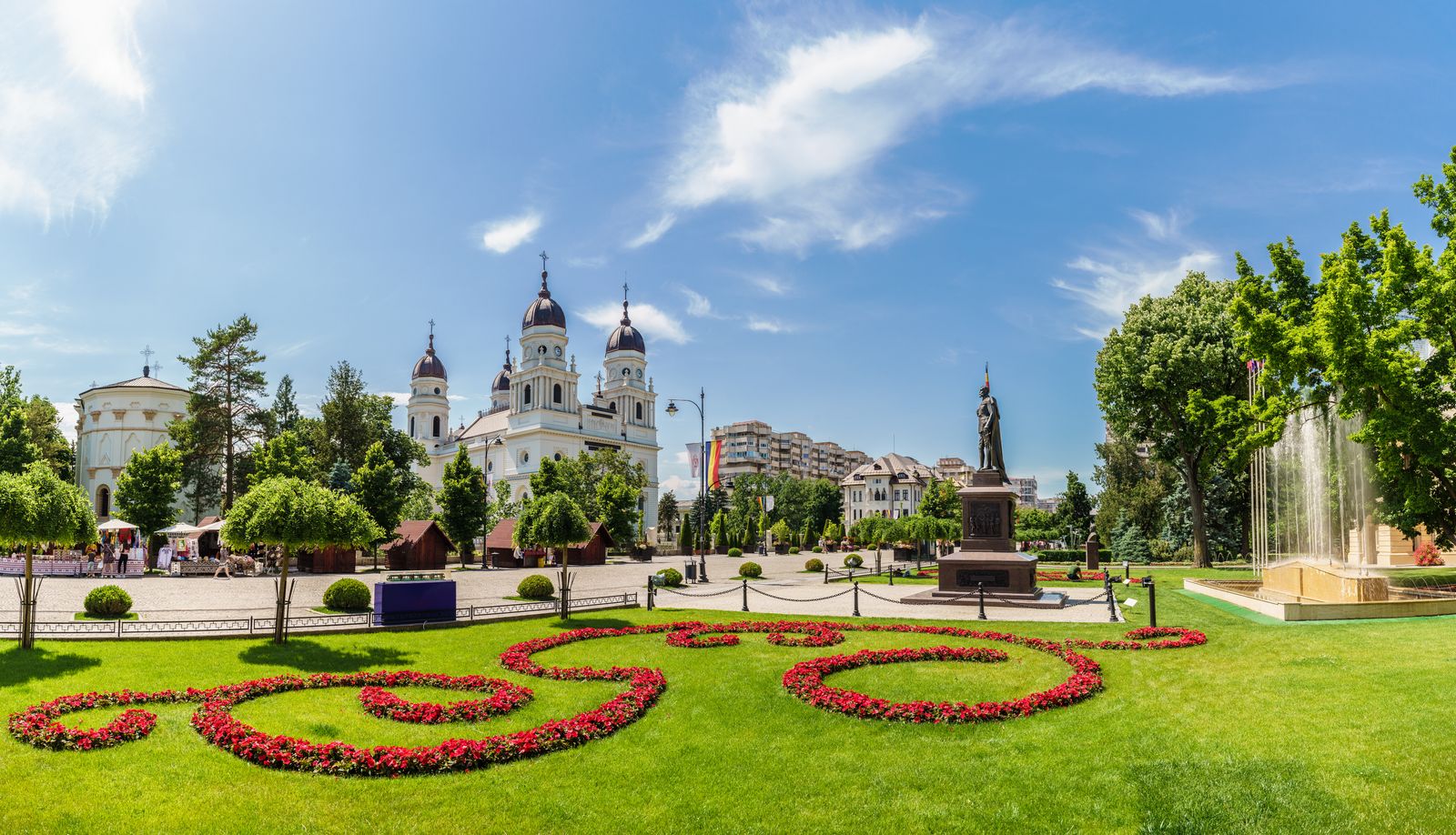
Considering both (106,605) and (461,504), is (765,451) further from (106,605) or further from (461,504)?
(106,605)

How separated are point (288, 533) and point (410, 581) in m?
3.73

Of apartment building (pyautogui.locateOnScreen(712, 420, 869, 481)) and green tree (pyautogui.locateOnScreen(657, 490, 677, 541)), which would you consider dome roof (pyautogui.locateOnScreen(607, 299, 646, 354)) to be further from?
apartment building (pyautogui.locateOnScreen(712, 420, 869, 481))

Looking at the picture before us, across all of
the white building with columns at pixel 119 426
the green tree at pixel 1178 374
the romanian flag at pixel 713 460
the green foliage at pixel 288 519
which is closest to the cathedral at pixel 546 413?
the white building with columns at pixel 119 426

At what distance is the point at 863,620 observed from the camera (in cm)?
2062

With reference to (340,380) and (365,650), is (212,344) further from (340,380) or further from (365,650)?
(365,650)

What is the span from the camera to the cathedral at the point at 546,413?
9712 cm

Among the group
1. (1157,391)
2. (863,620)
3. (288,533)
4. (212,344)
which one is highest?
(212,344)

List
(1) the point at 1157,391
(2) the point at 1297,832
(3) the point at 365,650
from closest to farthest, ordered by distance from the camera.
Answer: (2) the point at 1297,832 → (3) the point at 365,650 → (1) the point at 1157,391

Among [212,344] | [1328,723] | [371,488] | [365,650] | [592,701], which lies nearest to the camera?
[1328,723]

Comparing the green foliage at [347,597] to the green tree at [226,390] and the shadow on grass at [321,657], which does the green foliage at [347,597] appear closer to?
the shadow on grass at [321,657]

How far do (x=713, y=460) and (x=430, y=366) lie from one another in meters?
78.5

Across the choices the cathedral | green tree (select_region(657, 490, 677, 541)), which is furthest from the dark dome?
green tree (select_region(657, 490, 677, 541))

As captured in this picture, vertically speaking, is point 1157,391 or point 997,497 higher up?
point 1157,391

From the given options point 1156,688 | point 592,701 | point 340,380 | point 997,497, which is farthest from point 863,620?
point 340,380
